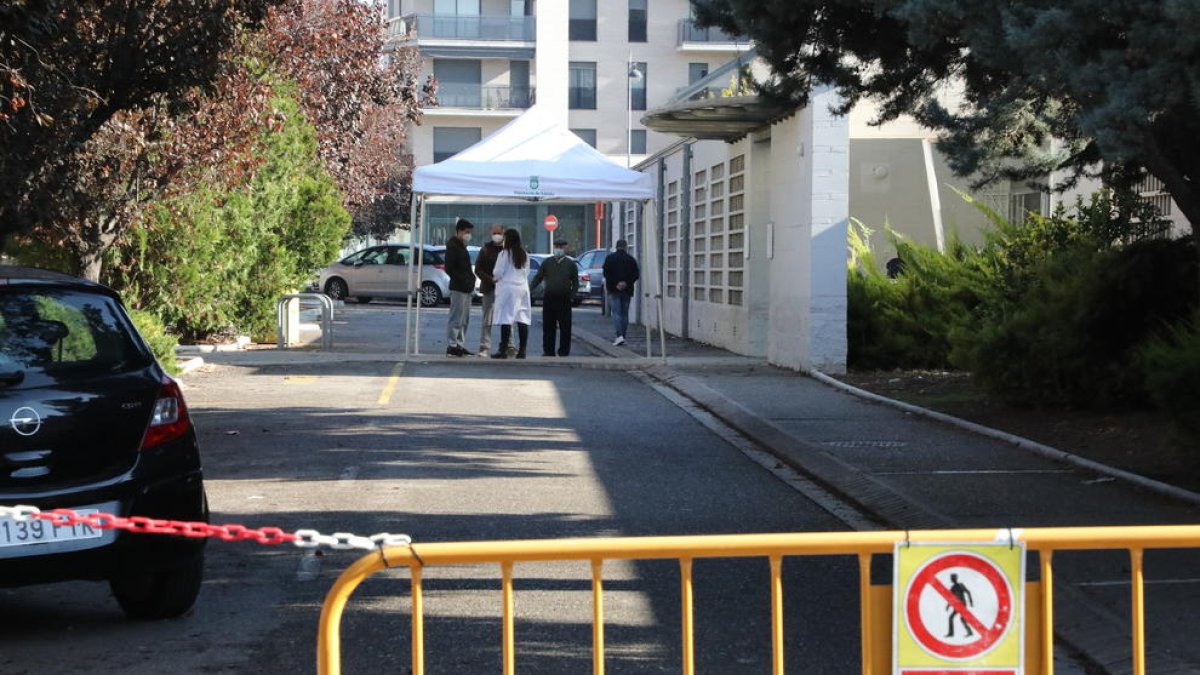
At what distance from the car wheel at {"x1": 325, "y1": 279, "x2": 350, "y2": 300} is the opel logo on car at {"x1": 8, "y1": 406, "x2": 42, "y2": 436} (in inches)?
1460

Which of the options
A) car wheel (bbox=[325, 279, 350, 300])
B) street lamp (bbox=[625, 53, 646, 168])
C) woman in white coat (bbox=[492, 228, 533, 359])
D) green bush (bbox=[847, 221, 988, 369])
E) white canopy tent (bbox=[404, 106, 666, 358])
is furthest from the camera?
street lamp (bbox=[625, 53, 646, 168])

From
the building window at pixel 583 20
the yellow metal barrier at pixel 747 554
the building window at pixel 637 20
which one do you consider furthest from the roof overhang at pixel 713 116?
the building window at pixel 637 20

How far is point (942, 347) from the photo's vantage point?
62.3ft

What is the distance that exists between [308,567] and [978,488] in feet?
15.4

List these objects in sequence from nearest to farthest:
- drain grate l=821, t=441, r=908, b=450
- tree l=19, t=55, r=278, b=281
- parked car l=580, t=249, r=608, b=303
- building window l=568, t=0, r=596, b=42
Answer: drain grate l=821, t=441, r=908, b=450
tree l=19, t=55, r=278, b=281
parked car l=580, t=249, r=608, b=303
building window l=568, t=0, r=596, b=42

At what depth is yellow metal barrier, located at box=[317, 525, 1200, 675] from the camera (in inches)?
157

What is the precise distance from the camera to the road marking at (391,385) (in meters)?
16.2

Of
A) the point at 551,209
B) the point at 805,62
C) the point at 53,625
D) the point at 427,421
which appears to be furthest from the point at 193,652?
the point at 551,209

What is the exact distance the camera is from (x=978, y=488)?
34.1ft

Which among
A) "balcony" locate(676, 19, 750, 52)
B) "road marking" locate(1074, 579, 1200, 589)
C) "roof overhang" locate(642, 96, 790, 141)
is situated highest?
"balcony" locate(676, 19, 750, 52)

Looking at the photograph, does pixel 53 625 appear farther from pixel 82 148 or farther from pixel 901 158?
pixel 901 158

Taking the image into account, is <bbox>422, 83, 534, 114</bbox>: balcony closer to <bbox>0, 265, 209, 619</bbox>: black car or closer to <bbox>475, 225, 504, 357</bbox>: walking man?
<bbox>475, 225, 504, 357</bbox>: walking man

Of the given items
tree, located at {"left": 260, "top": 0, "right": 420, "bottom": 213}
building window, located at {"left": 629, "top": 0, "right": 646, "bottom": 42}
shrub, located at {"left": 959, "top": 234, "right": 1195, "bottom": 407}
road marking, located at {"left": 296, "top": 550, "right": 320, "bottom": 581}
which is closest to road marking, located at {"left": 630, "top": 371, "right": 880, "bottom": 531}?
shrub, located at {"left": 959, "top": 234, "right": 1195, "bottom": 407}

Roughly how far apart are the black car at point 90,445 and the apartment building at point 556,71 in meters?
57.8
